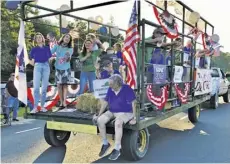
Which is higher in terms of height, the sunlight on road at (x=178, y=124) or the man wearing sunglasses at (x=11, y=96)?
the man wearing sunglasses at (x=11, y=96)

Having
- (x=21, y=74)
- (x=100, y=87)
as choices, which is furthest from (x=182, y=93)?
(x=21, y=74)

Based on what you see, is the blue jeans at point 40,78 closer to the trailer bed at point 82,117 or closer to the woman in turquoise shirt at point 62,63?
the woman in turquoise shirt at point 62,63

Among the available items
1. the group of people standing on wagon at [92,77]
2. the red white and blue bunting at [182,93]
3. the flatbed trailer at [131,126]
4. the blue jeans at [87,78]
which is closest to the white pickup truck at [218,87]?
the red white and blue bunting at [182,93]

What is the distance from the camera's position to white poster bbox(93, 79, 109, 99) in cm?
532

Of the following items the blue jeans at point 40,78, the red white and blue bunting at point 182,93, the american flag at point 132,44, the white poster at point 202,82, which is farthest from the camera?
the white poster at point 202,82

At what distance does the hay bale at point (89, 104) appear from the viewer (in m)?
5.68

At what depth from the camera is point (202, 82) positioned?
827 cm

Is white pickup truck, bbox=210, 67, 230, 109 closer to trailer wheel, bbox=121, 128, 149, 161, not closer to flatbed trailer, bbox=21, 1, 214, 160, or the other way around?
flatbed trailer, bbox=21, 1, 214, 160

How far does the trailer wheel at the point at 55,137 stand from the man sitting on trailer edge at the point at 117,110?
1.30m

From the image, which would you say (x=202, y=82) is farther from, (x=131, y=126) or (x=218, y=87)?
(x=218, y=87)

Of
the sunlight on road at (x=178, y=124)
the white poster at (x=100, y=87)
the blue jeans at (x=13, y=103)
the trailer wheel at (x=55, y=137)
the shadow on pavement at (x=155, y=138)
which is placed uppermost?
the white poster at (x=100, y=87)

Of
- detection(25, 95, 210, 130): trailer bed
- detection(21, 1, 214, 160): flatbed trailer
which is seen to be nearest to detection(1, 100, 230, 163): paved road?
detection(21, 1, 214, 160): flatbed trailer

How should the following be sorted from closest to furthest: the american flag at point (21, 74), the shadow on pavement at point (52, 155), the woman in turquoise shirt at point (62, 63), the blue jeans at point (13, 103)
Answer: the shadow on pavement at point (52, 155) < the american flag at point (21, 74) < the woman in turquoise shirt at point (62, 63) < the blue jeans at point (13, 103)

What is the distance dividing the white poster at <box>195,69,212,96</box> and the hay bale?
10.6ft
